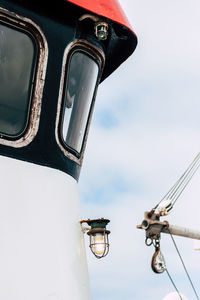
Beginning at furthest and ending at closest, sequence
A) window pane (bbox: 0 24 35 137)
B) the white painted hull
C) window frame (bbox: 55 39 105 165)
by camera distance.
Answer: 1. window frame (bbox: 55 39 105 165)
2. window pane (bbox: 0 24 35 137)
3. the white painted hull

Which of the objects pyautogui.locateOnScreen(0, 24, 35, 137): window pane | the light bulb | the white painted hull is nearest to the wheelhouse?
pyautogui.locateOnScreen(0, 24, 35, 137): window pane

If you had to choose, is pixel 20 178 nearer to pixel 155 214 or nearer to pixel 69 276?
A: pixel 69 276

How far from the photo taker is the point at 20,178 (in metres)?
5.44

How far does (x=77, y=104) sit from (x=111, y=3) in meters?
1.31

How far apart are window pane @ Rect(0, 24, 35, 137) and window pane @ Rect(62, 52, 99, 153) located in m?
0.57

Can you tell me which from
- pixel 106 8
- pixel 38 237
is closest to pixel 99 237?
pixel 38 237

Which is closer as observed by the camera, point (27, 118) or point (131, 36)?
point (27, 118)

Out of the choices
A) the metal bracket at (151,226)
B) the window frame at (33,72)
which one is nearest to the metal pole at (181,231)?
the metal bracket at (151,226)

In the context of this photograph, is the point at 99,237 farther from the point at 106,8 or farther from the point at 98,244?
the point at 106,8

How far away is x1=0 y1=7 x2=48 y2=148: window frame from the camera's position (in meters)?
5.67

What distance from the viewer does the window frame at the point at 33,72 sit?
5.67 metres

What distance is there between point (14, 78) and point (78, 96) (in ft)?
3.42

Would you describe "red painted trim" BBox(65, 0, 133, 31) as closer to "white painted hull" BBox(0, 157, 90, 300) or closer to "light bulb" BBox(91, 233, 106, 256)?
"white painted hull" BBox(0, 157, 90, 300)

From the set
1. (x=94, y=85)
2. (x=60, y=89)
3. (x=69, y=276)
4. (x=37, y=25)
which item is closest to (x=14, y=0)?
(x=37, y=25)
